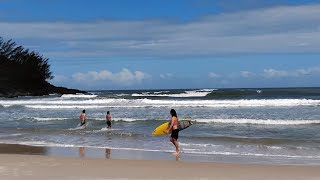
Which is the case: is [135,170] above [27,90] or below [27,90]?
below

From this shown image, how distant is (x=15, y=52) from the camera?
95250 millimetres

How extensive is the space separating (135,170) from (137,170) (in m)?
0.04

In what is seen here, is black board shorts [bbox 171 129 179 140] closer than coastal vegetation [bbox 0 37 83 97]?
Yes

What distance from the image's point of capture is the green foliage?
87.9m

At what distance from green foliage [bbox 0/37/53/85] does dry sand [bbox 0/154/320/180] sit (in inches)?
3185

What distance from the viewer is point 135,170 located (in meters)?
9.22

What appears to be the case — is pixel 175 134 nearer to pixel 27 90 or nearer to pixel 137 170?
pixel 137 170

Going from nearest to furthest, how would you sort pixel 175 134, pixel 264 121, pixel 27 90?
pixel 175 134, pixel 264 121, pixel 27 90

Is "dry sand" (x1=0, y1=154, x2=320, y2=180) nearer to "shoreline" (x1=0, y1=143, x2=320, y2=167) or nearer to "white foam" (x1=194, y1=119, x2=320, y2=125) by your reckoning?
"shoreline" (x1=0, y1=143, x2=320, y2=167)

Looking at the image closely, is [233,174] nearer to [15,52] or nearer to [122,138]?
[122,138]

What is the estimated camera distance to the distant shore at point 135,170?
852cm

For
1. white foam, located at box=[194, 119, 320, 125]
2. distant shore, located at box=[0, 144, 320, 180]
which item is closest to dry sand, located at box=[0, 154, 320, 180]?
distant shore, located at box=[0, 144, 320, 180]

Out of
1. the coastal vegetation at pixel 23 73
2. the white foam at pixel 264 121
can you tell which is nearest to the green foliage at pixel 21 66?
the coastal vegetation at pixel 23 73

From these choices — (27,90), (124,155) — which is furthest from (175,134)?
(27,90)
